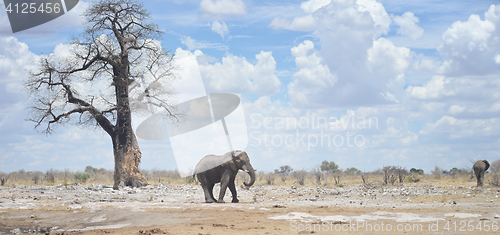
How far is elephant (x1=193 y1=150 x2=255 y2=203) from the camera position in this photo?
18.1 metres

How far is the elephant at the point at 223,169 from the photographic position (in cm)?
1812

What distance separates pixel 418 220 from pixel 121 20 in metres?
21.4

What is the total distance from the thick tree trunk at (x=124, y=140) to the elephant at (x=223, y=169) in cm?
848

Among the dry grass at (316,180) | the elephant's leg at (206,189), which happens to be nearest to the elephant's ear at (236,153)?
the elephant's leg at (206,189)

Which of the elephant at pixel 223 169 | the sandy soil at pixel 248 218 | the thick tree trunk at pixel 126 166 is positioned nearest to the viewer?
the sandy soil at pixel 248 218

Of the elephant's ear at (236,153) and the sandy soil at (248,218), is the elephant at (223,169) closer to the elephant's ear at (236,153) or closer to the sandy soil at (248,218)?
the elephant's ear at (236,153)

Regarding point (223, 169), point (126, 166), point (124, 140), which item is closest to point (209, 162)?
point (223, 169)

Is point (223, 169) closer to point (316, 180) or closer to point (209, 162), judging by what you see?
point (209, 162)

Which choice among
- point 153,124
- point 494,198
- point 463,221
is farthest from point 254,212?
point 153,124

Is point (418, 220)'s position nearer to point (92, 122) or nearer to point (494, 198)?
point (494, 198)

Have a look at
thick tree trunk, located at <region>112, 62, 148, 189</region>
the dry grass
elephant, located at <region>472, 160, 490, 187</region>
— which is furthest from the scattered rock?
elephant, located at <region>472, 160, 490, 187</region>

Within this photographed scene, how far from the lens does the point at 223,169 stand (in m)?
18.3

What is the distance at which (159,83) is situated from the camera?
27047mm

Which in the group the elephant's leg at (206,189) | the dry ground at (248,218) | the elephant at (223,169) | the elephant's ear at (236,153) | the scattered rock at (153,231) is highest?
the elephant's ear at (236,153)
